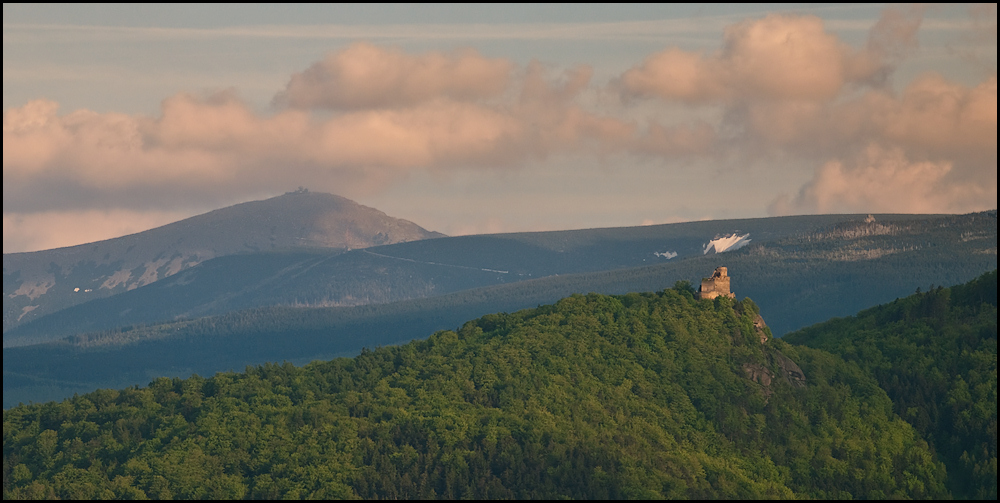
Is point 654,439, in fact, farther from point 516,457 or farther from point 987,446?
point 987,446

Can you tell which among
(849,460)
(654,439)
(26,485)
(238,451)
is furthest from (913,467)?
(26,485)

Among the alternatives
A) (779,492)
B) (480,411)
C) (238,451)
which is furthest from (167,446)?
(779,492)

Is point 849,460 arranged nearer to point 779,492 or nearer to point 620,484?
point 779,492

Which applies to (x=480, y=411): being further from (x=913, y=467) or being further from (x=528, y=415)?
(x=913, y=467)

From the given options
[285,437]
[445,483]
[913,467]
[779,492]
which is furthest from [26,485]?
[913,467]

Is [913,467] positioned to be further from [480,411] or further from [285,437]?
[285,437]

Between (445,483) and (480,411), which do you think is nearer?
(445,483)

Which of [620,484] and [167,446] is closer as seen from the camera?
[620,484]

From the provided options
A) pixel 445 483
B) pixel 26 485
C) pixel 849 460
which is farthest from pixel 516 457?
pixel 26 485
